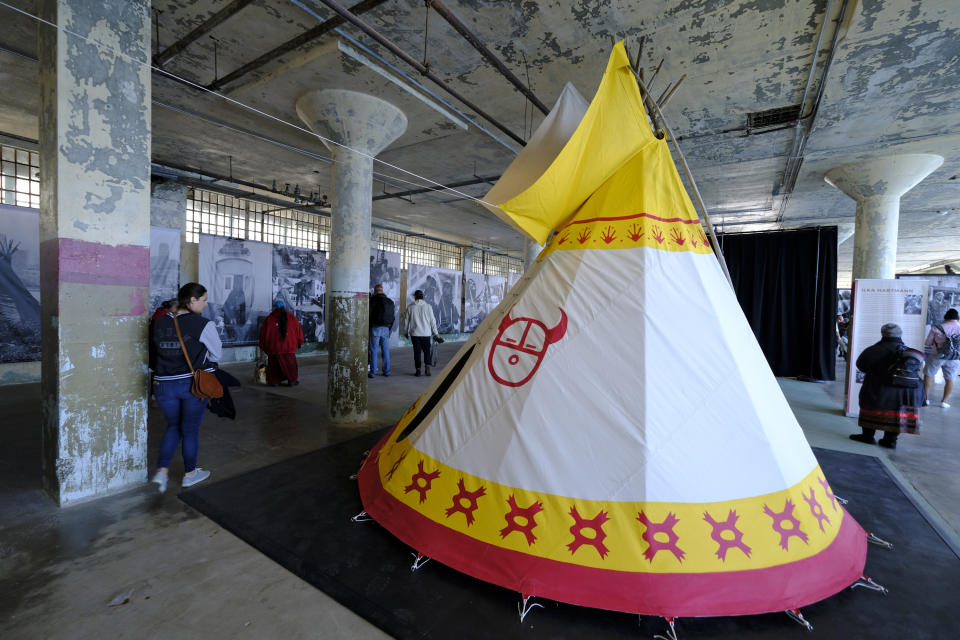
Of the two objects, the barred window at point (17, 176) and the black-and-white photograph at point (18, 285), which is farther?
the barred window at point (17, 176)

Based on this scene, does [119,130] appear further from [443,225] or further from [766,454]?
[443,225]

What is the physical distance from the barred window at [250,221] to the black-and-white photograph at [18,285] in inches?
125

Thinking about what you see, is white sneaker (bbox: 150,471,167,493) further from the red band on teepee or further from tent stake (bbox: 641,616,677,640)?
tent stake (bbox: 641,616,677,640)

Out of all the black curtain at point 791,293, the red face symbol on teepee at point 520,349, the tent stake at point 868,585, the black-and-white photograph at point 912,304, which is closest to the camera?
the tent stake at point 868,585

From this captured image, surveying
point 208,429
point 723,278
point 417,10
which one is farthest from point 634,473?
point 208,429

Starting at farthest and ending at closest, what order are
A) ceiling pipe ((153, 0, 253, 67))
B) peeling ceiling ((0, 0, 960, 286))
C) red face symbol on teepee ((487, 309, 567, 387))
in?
peeling ceiling ((0, 0, 960, 286)) < ceiling pipe ((153, 0, 253, 67)) < red face symbol on teepee ((487, 309, 567, 387))

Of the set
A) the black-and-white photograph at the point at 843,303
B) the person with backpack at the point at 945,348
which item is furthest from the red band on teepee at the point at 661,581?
the black-and-white photograph at the point at 843,303

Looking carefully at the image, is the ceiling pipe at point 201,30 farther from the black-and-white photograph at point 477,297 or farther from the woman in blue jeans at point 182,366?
the black-and-white photograph at point 477,297

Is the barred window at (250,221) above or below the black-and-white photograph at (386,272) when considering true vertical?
above

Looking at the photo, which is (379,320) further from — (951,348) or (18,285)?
(951,348)

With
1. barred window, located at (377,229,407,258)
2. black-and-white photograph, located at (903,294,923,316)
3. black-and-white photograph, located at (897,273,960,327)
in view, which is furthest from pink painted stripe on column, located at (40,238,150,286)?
black-and-white photograph, located at (897,273,960,327)

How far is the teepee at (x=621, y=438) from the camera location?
2029 mm

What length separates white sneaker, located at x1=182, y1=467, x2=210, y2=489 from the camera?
3256 millimetres

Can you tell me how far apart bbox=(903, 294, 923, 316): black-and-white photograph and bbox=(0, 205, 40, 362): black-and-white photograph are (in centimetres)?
1233
